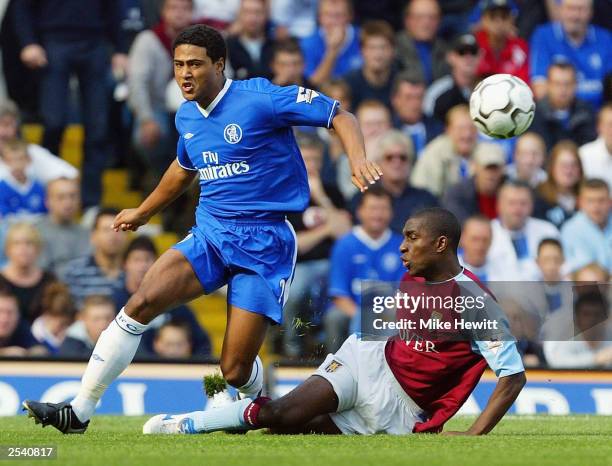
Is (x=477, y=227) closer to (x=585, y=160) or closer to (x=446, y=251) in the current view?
(x=585, y=160)

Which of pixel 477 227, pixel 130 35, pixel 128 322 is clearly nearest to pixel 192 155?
pixel 128 322

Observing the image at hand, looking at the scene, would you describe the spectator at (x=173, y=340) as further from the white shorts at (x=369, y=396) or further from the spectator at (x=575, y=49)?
the spectator at (x=575, y=49)

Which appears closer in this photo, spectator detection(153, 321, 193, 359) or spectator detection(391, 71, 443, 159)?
spectator detection(153, 321, 193, 359)

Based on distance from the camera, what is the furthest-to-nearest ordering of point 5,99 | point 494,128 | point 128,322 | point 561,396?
point 5,99 → point 561,396 → point 494,128 → point 128,322

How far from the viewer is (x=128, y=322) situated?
734 cm

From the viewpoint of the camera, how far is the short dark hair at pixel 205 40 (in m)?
7.48

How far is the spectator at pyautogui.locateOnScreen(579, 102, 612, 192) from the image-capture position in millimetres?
13789

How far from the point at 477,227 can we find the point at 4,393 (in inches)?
178

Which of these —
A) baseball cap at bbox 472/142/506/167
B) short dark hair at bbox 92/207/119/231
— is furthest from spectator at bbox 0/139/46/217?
baseball cap at bbox 472/142/506/167

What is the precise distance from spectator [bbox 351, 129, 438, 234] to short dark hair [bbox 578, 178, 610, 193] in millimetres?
1520

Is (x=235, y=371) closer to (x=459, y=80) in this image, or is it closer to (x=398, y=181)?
(x=398, y=181)

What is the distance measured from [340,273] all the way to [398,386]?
477 cm

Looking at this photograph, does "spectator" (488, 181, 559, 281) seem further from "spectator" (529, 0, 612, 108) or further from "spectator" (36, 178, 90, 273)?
"spectator" (36, 178, 90, 273)

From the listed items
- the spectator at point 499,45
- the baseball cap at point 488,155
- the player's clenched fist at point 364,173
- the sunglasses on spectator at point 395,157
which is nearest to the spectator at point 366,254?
the sunglasses on spectator at point 395,157
